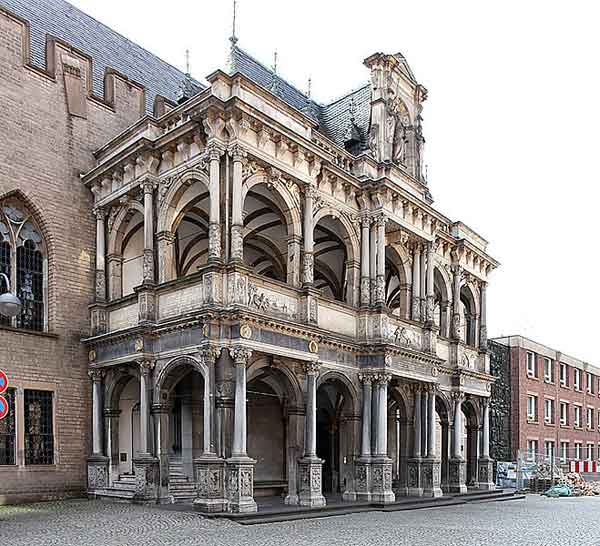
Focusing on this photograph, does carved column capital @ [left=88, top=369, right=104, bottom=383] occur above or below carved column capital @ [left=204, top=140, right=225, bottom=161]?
below

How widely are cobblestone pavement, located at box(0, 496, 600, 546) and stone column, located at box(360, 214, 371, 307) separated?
593cm

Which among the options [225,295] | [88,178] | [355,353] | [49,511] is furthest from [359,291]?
[49,511]

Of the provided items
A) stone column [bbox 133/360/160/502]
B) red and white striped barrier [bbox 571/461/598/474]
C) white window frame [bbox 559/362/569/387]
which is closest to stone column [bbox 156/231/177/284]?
stone column [bbox 133/360/160/502]

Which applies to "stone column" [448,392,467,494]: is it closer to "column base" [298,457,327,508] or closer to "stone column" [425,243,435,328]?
"stone column" [425,243,435,328]

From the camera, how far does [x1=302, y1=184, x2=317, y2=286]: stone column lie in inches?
750

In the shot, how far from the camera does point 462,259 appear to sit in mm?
27562

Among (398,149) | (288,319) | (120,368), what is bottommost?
(120,368)

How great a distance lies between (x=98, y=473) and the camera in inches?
766

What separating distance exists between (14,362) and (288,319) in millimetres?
7051

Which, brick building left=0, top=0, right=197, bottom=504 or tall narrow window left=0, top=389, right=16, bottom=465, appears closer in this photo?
tall narrow window left=0, top=389, right=16, bottom=465

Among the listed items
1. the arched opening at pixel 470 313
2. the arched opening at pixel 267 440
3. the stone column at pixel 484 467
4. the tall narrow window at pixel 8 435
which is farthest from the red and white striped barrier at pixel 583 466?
the tall narrow window at pixel 8 435

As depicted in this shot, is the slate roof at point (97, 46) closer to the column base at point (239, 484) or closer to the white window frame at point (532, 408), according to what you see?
the column base at point (239, 484)

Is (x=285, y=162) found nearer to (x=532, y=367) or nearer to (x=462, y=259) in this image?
(x=462, y=259)

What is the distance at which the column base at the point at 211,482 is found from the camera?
620 inches
